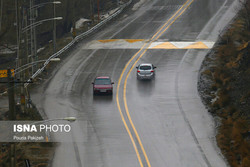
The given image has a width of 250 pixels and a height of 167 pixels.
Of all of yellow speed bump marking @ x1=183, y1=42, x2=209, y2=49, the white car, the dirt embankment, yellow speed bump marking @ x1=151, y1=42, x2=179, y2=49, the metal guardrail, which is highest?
the dirt embankment

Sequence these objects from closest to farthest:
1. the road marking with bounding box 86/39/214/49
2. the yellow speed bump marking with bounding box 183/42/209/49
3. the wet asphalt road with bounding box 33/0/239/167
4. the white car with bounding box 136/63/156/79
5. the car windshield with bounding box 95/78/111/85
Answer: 1. the wet asphalt road with bounding box 33/0/239/167
2. the car windshield with bounding box 95/78/111/85
3. the white car with bounding box 136/63/156/79
4. the yellow speed bump marking with bounding box 183/42/209/49
5. the road marking with bounding box 86/39/214/49

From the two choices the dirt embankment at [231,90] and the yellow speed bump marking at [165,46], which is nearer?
the dirt embankment at [231,90]

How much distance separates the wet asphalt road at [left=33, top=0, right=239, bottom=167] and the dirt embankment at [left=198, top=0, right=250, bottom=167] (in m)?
0.84

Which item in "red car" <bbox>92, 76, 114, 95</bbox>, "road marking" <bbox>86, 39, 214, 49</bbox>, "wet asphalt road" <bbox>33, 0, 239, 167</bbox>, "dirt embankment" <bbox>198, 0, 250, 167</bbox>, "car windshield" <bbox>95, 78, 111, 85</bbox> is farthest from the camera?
"road marking" <bbox>86, 39, 214, 49</bbox>

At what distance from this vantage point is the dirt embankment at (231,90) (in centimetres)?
3450

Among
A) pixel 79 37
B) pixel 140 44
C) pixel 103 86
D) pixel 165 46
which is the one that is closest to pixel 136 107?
pixel 103 86

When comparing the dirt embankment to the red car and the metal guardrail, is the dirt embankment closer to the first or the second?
the red car

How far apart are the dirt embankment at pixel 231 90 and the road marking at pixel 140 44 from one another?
253 centimetres

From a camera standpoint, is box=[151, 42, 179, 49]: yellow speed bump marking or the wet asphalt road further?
box=[151, 42, 179, 49]: yellow speed bump marking

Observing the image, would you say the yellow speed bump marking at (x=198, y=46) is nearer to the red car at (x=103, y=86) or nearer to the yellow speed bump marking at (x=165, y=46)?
the yellow speed bump marking at (x=165, y=46)

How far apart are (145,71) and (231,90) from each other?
9.61 m

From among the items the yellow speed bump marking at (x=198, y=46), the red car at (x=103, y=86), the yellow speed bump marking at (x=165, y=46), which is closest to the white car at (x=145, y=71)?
the red car at (x=103, y=86)

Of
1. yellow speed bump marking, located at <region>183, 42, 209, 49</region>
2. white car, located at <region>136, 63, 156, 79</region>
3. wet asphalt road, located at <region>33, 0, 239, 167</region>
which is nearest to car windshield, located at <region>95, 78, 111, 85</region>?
wet asphalt road, located at <region>33, 0, 239, 167</region>

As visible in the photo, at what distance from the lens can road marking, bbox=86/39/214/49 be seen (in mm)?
61625
